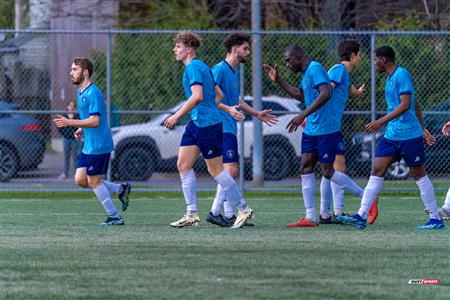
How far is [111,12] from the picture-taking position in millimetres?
29812

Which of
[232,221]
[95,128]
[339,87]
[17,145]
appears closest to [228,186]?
[232,221]

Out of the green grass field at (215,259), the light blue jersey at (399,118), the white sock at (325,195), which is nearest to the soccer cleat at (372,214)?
the green grass field at (215,259)

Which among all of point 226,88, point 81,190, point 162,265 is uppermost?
point 226,88

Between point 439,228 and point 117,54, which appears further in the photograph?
point 117,54

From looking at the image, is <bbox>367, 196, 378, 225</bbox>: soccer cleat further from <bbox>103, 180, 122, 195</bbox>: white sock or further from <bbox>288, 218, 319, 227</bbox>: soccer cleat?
<bbox>103, 180, 122, 195</bbox>: white sock

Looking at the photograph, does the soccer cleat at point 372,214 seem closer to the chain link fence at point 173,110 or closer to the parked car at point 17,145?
the chain link fence at point 173,110

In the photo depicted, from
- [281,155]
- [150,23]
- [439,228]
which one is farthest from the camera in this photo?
[150,23]

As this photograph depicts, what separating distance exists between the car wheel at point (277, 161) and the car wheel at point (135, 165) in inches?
73.0

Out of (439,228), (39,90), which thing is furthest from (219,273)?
(39,90)

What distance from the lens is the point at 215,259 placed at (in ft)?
31.1

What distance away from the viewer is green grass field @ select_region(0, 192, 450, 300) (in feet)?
25.6

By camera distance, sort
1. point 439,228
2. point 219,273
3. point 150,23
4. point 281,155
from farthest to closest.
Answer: point 150,23 → point 281,155 → point 439,228 → point 219,273

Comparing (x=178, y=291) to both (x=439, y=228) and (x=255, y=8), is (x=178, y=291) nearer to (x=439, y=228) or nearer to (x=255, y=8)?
(x=439, y=228)

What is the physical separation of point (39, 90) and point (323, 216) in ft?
35.3
